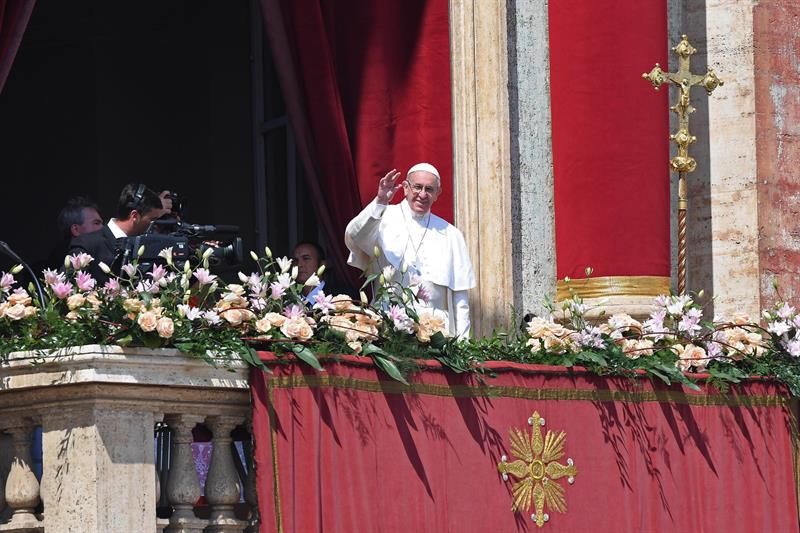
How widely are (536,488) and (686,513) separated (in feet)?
2.63

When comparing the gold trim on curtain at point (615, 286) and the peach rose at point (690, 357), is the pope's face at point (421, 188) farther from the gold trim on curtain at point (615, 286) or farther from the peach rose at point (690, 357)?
the gold trim on curtain at point (615, 286)

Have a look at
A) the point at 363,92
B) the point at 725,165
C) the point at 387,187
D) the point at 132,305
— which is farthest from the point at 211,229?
the point at 725,165

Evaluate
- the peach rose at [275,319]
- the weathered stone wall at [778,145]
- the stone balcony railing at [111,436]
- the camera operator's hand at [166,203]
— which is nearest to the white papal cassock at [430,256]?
the camera operator's hand at [166,203]

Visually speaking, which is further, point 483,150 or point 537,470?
point 483,150

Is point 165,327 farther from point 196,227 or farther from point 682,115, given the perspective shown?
point 682,115

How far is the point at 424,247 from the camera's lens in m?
8.95

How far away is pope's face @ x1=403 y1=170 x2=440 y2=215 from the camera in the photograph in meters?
8.75

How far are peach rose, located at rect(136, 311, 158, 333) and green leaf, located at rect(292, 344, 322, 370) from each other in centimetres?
58

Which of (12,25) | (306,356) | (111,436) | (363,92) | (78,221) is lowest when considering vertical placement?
(111,436)

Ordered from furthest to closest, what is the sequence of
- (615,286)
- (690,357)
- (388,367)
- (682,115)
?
(615,286)
(682,115)
(690,357)
(388,367)

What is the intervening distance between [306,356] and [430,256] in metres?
2.41

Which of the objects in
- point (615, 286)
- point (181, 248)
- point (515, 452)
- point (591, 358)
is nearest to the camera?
point (181, 248)

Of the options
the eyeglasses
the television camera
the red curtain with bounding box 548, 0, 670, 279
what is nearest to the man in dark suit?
the television camera

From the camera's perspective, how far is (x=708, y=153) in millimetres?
11234
